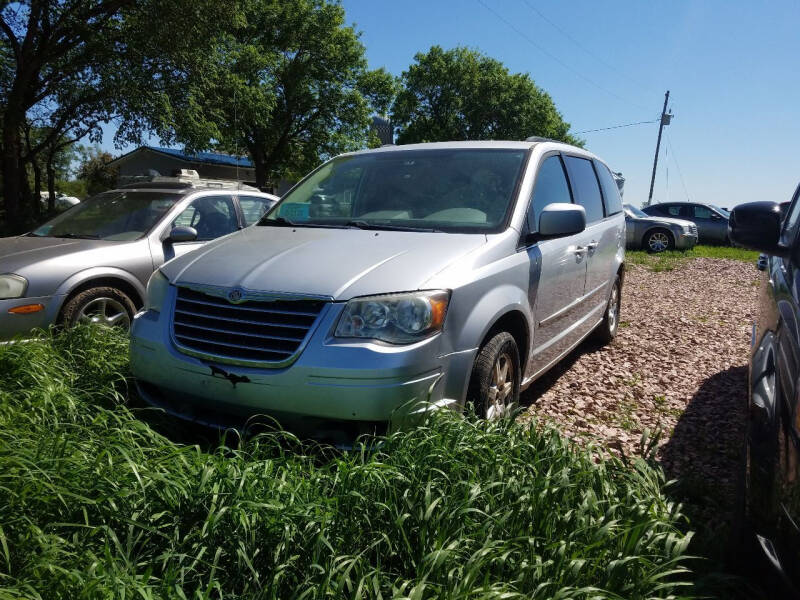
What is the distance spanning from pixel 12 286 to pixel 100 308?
69 centimetres

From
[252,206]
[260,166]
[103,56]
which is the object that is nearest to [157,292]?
[252,206]

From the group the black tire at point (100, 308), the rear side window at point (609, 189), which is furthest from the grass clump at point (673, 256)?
the black tire at point (100, 308)

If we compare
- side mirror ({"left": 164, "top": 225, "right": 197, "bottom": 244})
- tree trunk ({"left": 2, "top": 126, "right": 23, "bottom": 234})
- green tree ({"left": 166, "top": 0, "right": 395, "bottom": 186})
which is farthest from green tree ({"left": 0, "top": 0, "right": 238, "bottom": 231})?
side mirror ({"left": 164, "top": 225, "right": 197, "bottom": 244})

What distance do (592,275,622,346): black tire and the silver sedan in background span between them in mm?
12176

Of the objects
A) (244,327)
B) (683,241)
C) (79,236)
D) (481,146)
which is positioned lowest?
(244,327)

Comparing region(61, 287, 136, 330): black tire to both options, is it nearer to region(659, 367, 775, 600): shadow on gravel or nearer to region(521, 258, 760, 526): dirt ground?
region(521, 258, 760, 526): dirt ground

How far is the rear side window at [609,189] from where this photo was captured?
568 centimetres

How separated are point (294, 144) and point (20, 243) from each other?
29814 millimetres

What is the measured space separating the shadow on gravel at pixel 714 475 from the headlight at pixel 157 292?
2767mm

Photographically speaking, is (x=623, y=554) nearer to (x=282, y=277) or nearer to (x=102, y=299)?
(x=282, y=277)

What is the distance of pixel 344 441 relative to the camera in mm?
2811

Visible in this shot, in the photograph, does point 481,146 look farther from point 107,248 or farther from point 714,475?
point 107,248

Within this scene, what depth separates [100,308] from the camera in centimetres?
509

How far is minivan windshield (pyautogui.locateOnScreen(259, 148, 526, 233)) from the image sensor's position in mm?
3699
